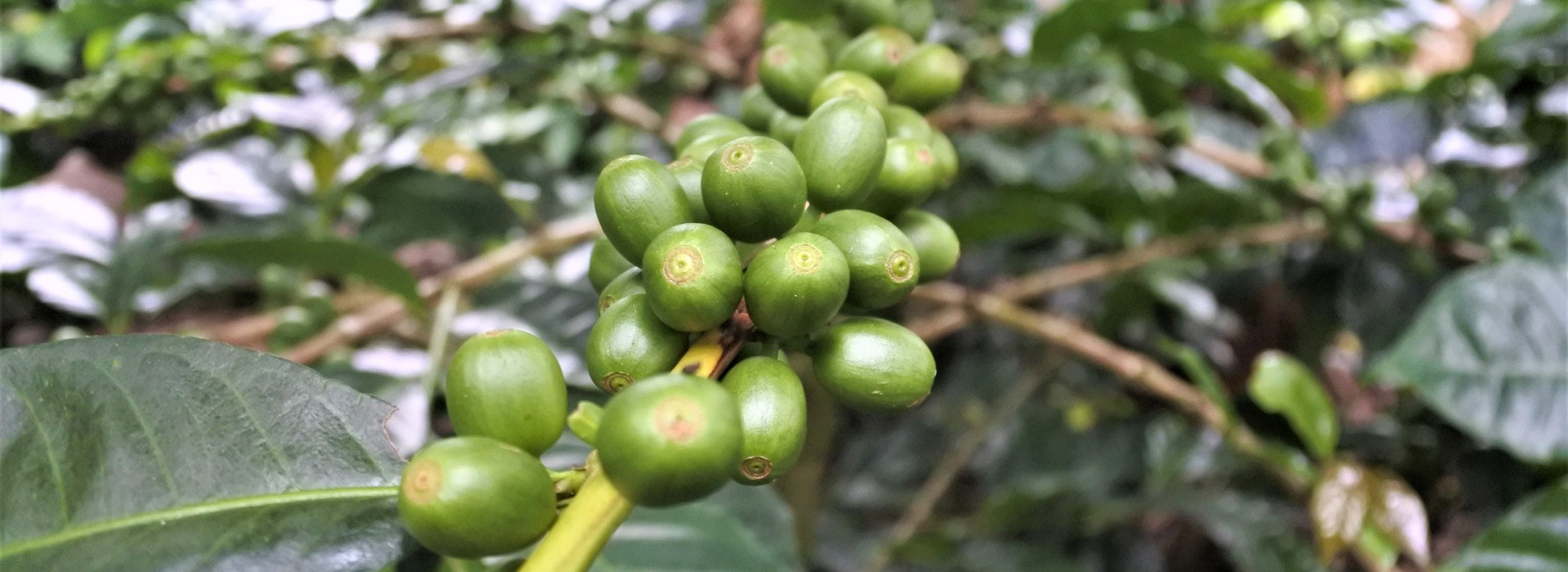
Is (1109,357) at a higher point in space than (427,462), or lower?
lower

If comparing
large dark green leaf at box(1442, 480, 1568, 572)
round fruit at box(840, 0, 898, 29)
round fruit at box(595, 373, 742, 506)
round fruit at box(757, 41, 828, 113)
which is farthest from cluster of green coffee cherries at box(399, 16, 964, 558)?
large dark green leaf at box(1442, 480, 1568, 572)

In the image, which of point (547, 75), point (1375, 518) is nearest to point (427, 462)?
point (1375, 518)

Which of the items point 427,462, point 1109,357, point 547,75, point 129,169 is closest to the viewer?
point 427,462

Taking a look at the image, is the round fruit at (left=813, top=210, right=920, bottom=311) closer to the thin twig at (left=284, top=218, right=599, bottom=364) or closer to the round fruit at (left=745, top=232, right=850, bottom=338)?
the round fruit at (left=745, top=232, right=850, bottom=338)

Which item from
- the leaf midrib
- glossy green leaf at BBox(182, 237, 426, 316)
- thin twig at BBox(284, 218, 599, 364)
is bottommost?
thin twig at BBox(284, 218, 599, 364)

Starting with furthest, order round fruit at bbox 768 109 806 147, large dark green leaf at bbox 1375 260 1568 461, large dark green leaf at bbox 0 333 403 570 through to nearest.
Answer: large dark green leaf at bbox 1375 260 1568 461
round fruit at bbox 768 109 806 147
large dark green leaf at bbox 0 333 403 570

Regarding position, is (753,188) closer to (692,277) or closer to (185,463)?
(692,277)

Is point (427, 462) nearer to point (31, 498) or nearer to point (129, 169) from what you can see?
point (31, 498)
